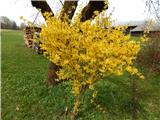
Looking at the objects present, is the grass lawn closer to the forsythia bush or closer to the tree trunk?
the tree trunk

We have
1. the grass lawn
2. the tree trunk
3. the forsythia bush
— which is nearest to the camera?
the forsythia bush

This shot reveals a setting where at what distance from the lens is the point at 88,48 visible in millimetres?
8305

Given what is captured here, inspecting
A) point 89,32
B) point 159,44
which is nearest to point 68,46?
point 89,32

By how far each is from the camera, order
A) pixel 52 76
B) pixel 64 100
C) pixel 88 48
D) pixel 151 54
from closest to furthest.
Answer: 1. pixel 88 48
2. pixel 64 100
3. pixel 52 76
4. pixel 151 54

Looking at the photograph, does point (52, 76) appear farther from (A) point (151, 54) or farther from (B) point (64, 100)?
(A) point (151, 54)

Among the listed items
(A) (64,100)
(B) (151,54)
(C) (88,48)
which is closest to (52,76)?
(A) (64,100)

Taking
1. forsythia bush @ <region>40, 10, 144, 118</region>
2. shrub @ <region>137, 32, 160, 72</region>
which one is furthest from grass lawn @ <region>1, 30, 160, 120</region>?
shrub @ <region>137, 32, 160, 72</region>

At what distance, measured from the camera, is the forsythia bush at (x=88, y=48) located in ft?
26.9

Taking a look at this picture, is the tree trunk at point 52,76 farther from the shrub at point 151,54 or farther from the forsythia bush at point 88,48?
the shrub at point 151,54

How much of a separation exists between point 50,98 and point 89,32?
3.56m

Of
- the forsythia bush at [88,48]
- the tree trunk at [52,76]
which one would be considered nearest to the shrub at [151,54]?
the tree trunk at [52,76]

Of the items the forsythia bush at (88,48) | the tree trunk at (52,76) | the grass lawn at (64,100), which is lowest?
the grass lawn at (64,100)

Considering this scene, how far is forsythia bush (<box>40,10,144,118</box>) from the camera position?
8.20m

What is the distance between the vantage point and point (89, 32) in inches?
326
